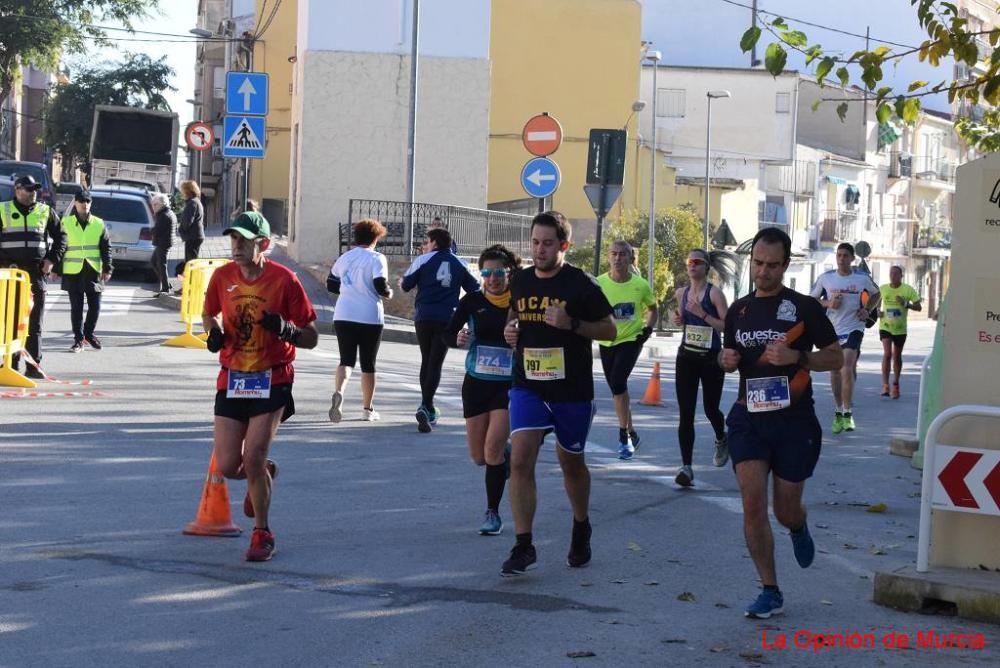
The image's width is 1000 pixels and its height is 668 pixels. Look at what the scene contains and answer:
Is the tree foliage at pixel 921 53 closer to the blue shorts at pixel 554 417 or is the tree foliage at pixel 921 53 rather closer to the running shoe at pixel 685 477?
the blue shorts at pixel 554 417

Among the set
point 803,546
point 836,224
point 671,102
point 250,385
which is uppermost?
point 671,102

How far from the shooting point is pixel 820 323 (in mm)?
7246

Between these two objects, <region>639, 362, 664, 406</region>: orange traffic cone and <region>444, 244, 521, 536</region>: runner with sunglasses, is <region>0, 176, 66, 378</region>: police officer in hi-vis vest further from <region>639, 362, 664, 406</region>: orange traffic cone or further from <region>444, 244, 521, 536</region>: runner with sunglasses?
<region>444, 244, 521, 536</region>: runner with sunglasses

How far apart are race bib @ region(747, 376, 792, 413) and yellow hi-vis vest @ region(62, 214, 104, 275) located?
12005 mm

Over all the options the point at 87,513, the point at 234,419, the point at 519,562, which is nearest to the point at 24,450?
the point at 87,513

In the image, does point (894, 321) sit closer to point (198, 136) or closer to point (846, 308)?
point (846, 308)

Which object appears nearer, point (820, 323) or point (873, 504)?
point (820, 323)

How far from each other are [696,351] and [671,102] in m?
50.4

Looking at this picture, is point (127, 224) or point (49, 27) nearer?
point (127, 224)

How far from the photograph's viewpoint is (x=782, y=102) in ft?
202

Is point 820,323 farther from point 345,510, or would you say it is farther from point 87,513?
point 87,513

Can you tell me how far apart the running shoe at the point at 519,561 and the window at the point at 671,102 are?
54.3 m

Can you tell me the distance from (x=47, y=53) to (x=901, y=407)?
39536mm

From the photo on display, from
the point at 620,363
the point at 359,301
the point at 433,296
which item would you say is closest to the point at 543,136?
the point at 359,301
